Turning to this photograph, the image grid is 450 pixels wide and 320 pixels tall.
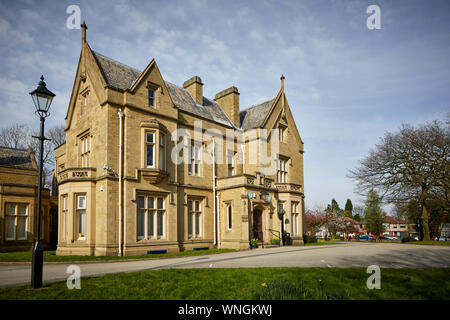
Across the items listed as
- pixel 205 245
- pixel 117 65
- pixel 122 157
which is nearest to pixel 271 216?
pixel 205 245

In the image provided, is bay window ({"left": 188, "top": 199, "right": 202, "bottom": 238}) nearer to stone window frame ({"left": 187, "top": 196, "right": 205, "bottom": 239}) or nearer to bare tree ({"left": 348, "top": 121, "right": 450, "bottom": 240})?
stone window frame ({"left": 187, "top": 196, "right": 205, "bottom": 239})

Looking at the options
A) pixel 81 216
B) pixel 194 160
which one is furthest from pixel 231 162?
pixel 81 216

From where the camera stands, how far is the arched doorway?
2633cm

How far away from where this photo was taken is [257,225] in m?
26.5

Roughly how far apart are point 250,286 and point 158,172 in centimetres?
1408

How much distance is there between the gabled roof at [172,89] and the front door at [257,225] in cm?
825

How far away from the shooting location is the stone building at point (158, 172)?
20328 mm

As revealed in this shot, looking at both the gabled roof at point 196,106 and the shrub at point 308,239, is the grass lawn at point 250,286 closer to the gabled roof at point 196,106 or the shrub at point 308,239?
the gabled roof at point 196,106

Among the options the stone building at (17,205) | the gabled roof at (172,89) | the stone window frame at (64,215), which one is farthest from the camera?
the stone building at (17,205)

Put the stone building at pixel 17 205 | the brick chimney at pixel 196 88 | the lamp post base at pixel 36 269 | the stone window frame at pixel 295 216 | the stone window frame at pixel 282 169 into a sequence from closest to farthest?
the lamp post base at pixel 36 269 < the stone building at pixel 17 205 < the stone window frame at pixel 295 216 < the brick chimney at pixel 196 88 < the stone window frame at pixel 282 169

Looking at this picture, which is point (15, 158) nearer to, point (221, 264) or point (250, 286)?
point (221, 264)

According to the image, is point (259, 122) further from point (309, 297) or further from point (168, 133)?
point (309, 297)

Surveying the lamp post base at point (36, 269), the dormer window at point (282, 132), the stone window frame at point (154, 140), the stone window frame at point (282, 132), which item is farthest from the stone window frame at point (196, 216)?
the lamp post base at point (36, 269)
